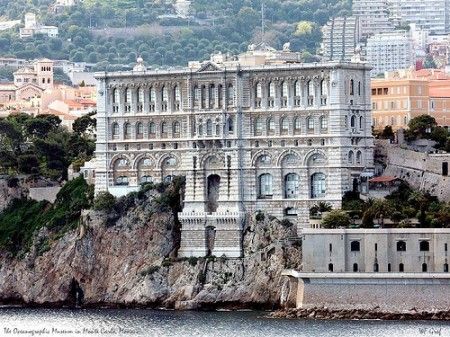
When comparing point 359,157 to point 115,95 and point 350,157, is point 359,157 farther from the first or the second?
point 115,95

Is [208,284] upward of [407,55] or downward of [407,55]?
downward

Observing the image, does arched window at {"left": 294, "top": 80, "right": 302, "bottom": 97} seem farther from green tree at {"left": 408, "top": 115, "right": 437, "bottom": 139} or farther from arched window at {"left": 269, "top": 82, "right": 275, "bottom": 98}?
green tree at {"left": 408, "top": 115, "right": 437, "bottom": 139}

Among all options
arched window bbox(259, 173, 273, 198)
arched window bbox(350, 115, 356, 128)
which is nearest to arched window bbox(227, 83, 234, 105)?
arched window bbox(259, 173, 273, 198)

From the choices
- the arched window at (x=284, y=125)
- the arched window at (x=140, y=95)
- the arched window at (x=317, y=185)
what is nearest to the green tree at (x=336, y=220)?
the arched window at (x=317, y=185)

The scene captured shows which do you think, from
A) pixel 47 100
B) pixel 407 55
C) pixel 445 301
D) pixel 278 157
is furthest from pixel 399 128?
pixel 407 55

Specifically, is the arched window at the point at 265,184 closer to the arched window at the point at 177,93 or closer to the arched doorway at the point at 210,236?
the arched doorway at the point at 210,236

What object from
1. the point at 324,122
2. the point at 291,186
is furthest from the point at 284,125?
the point at 291,186

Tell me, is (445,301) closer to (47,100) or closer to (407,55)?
(47,100)
